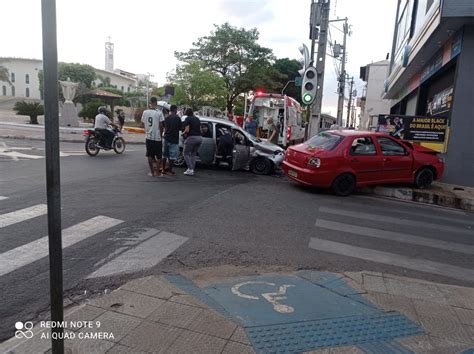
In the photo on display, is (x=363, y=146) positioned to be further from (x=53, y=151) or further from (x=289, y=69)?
(x=289, y=69)

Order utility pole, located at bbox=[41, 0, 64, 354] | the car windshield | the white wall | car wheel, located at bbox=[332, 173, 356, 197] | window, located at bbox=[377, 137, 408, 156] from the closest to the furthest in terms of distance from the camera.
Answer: utility pole, located at bbox=[41, 0, 64, 354] → car wheel, located at bbox=[332, 173, 356, 197] → the car windshield → window, located at bbox=[377, 137, 408, 156] → the white wall

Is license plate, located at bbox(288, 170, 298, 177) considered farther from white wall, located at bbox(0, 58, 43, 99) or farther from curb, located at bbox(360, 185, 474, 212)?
white wall, located at bbox(0, 58, 43, 99)

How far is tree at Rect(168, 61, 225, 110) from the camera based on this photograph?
40.0 metres

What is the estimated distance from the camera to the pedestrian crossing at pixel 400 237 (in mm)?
5398

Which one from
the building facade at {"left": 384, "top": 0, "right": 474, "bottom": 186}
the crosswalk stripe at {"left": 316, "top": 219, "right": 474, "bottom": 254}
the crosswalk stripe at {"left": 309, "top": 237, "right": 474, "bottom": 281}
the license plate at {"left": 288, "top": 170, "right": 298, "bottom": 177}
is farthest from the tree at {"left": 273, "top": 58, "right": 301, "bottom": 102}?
the crosswalk stripe at {"left": 309, "top": 237, "right": 474, "bottom": 281}

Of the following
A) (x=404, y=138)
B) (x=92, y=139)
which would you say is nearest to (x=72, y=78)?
(x=92, y=139)

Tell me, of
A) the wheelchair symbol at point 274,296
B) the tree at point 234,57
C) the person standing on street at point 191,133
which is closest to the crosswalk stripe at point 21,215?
the wheelchair symbol at point 274,296

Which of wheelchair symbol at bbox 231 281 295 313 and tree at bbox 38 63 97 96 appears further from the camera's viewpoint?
tree at bbox 38 63 97 96

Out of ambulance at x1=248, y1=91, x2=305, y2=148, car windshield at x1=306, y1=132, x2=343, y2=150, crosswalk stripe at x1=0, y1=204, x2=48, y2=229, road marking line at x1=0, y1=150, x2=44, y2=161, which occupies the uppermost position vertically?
ambulance at x1=248, y1=91, x2=305, y2=148

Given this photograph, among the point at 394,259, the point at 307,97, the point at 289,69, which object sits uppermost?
the point at 289,69

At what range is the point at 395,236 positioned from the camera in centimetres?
655

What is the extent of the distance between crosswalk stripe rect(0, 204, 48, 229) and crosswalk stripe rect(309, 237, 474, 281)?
4135 millimetres

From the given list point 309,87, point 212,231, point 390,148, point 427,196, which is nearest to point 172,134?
point 309,87

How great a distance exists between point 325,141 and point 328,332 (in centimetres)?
715
